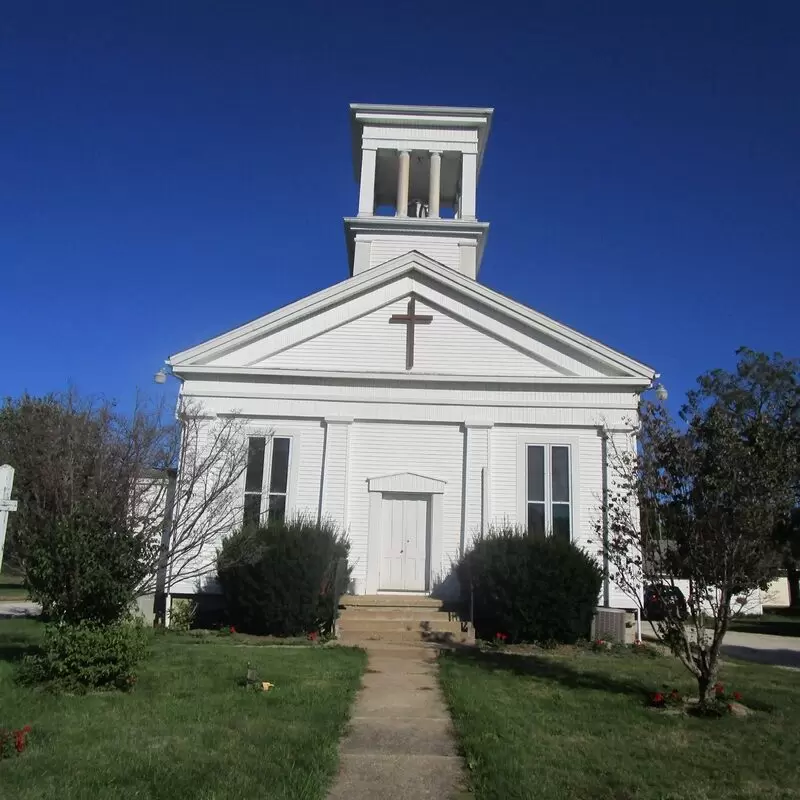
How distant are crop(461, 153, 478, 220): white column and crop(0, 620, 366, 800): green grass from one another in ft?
45.1

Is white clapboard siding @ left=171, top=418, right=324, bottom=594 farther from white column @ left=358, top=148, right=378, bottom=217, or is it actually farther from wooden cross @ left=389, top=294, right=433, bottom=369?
white column @ left=358, top=148, right=378, bottom=217

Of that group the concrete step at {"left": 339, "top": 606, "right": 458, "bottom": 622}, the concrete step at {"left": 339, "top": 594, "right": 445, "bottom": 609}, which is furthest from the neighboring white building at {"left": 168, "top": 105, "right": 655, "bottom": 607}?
the concrete step at {"left": 339, "top": 606, "right": 458, "bottom": 622}

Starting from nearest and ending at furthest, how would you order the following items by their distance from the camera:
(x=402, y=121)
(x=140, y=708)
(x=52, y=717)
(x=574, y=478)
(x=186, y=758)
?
(x=186, y=758) → (x=52, y=717) → (x=140, y=708) → (x=574, y=478) → (x=402, y=121)

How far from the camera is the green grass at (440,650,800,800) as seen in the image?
5977 mm

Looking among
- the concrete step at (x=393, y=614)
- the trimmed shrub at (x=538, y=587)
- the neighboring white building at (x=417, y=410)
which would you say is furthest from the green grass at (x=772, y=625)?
the concrete step at (x=393, y=614)

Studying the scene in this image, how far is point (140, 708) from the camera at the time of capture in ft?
25.9

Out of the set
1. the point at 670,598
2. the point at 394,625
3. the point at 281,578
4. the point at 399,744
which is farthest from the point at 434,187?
the point at 399,744

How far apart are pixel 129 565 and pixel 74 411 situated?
8.91 meters

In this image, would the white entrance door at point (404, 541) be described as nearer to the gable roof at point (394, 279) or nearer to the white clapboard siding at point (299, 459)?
the white clapboard siding at point (299, 459)

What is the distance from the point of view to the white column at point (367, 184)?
20.9 m

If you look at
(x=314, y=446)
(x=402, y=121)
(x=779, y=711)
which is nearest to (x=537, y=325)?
(x=314, y=446)

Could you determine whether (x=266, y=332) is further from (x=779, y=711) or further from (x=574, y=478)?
(x=779, y=711)

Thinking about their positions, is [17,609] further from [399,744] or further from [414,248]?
[399,744]

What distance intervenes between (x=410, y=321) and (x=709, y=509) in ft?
31.4
